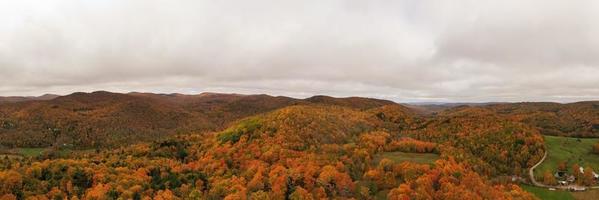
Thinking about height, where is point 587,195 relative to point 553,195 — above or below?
above

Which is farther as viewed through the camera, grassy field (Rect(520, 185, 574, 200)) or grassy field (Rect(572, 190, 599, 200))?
grassy field (Rect(520, 185, 574, 200))

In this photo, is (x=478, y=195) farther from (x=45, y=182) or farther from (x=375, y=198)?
(x=45, y=182)

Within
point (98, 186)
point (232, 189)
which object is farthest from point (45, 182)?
point (232, 189)

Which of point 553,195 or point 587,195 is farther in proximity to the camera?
point 553,195

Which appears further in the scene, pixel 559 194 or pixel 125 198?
pixel 559 194

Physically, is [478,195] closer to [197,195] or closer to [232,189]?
[232,189]

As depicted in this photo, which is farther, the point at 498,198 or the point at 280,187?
the point at 280,187

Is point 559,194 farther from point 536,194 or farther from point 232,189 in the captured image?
point 232,189

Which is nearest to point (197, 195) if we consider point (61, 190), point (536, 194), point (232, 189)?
point (232, 189)

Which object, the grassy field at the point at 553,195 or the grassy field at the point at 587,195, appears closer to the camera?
the grassy field at the point at 587,195
